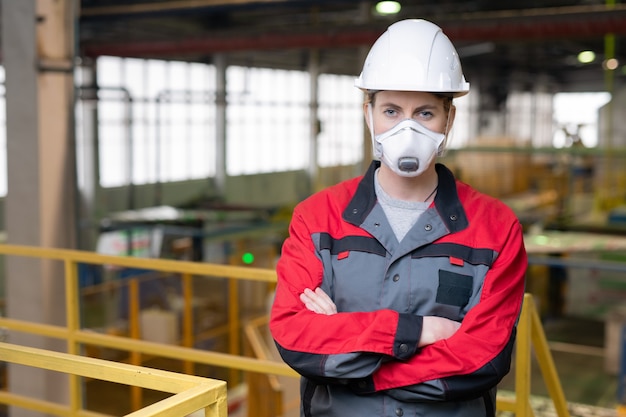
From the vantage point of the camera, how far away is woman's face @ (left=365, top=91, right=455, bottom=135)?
91.0 inches

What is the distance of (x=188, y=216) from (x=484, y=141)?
11.1 meters

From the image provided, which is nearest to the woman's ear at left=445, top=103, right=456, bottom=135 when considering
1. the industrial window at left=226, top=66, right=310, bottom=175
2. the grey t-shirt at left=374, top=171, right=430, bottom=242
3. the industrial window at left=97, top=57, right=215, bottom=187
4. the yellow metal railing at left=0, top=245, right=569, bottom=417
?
the grey t-shirt at left=374, top=171, right=430, bottom=242

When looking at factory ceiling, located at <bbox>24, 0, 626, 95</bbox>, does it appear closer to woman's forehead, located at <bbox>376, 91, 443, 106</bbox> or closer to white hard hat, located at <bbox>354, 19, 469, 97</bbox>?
white hard hat, located at <bbox>354, 19, 469, 97</bbox>

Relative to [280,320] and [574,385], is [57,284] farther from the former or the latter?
[574,385]

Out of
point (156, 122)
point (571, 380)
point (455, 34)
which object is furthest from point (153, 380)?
point (156, 122)

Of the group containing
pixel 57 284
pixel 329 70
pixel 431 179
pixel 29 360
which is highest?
pixel 329 70

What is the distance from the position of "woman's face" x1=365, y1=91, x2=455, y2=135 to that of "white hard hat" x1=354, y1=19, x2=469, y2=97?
32 mm

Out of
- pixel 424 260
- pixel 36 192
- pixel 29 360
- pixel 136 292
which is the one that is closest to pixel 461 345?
pixel 424 260

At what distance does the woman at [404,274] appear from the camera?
85.5 inches

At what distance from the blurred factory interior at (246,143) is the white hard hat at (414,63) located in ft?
15.7

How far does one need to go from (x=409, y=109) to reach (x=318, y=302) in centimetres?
62

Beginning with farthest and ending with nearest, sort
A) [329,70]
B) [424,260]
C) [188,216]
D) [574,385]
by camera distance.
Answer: [329,70] → [188,216] → [574,385] → [424,260]

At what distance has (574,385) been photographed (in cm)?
1239

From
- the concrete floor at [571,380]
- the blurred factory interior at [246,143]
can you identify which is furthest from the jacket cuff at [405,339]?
the concrete floor at [571,380]
